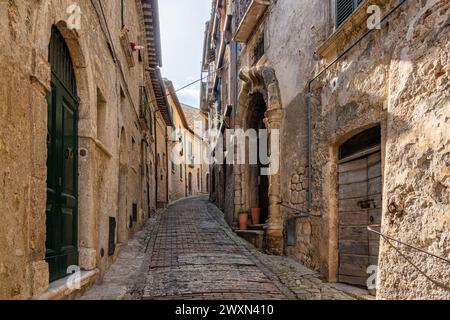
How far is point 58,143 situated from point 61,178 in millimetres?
374

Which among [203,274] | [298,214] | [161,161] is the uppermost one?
[161,161]

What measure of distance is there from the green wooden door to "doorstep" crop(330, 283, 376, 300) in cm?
323

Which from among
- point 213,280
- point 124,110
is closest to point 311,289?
point 213,280

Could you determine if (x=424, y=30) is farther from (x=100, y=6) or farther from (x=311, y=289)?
(x=100, y=6)

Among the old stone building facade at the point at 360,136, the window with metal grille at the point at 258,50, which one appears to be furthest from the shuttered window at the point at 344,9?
the window with metal grille at the point at 258,50

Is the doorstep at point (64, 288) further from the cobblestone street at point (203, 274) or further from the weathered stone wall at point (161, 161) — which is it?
the weathered stone wall at point (161, 161)

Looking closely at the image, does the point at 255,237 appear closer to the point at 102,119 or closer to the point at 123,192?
the point at 123,192

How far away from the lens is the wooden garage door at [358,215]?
5055 mm

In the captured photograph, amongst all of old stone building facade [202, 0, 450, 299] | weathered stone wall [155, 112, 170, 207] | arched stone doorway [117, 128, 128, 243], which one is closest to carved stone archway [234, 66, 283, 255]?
old stone building facade [202, 0, 450, 299]

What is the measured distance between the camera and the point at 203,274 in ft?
20.2

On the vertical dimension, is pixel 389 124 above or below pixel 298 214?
above

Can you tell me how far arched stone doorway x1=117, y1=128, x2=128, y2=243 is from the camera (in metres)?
8.68

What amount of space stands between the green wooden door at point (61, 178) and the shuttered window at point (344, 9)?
3.57 metres

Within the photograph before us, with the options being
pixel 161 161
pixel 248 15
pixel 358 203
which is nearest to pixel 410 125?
pixel 358 203
